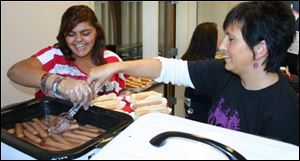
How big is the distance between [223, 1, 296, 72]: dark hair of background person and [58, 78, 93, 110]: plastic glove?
0.50 m

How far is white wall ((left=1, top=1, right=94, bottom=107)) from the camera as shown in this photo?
177 cm

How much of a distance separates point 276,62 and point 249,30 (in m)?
0.15

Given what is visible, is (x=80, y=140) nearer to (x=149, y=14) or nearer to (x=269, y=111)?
(x=269, y=111)

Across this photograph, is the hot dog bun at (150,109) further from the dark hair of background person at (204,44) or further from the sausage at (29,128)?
the dark hair of background person at (204,44)

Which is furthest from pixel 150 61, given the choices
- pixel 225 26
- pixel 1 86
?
pixel 1 86

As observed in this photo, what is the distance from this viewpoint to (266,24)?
2.78 feet

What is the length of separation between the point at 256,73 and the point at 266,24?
159 mm

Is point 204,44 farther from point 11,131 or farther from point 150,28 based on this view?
point 11,131

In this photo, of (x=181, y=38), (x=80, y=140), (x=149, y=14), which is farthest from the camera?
(x=181, y=38)

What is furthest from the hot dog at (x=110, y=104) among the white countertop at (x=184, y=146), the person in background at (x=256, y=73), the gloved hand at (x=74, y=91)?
the white countertop at (x=184, y=146)

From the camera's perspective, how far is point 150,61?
103 centimetres

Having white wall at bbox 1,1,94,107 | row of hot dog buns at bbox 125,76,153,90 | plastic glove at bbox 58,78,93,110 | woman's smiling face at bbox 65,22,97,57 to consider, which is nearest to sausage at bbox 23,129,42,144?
plastic glove at bbox 58,78,93,110

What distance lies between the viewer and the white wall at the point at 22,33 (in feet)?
5.81

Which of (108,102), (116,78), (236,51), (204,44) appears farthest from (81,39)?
(204,44)
